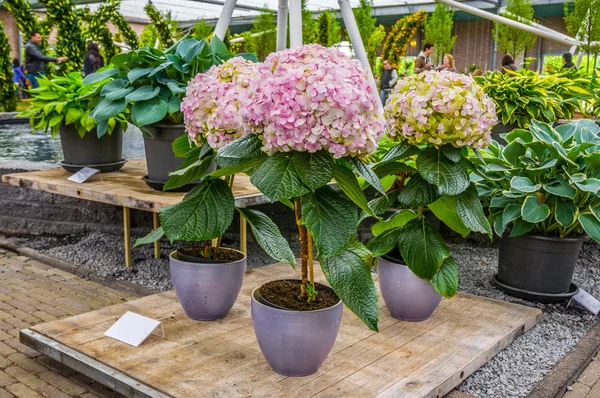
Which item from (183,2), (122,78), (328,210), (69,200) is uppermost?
(183,2)

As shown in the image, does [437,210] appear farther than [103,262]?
No

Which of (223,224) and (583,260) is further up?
(223,224)

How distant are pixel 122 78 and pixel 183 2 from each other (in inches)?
743

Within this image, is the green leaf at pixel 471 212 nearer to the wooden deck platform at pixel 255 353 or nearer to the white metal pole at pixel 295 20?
the wooden deck platform at pixel 255 353

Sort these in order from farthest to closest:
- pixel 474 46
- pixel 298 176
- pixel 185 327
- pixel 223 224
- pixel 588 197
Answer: pixel 474 46, pixel 588 197, pixel 185 327, pixel 223 224, pixel 298 176

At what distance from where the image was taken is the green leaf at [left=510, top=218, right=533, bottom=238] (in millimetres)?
2797

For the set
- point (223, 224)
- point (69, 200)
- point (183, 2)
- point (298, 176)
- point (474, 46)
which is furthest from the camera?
point (474, 46)

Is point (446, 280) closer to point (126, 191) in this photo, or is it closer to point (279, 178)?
point (279, 178)

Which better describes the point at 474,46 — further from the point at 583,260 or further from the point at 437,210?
the point at 437,210

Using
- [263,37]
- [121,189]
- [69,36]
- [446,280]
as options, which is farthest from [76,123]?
[263,37]

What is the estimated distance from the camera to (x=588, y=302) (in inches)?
112

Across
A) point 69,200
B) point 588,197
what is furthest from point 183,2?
point 588,197

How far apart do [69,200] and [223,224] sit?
8.95ft

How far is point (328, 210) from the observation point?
1525 millimetres
